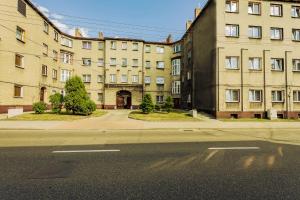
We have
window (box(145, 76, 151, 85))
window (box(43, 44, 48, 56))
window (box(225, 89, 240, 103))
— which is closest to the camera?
window (box(225, 89, 240, 103))

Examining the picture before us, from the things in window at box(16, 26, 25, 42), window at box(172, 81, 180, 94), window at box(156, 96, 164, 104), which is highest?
Answer: window at box(16, 26, 25, 42)

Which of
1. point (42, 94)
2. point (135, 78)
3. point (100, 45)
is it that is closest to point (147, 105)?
point (42, 94)

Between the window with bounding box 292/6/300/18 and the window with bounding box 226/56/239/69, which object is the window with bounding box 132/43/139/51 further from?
the window with bounding box 292/6/300/18

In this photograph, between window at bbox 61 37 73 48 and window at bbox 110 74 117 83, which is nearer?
window at bbox 61 37 73 48

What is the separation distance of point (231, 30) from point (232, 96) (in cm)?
706

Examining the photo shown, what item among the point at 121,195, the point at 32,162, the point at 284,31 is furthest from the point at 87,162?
the point at 284,31

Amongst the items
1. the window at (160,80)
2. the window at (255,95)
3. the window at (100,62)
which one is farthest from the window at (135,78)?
the window at (255,95)

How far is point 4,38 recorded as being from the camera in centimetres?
2177

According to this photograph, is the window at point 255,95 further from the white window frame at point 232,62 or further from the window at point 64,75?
the window at point 64,75

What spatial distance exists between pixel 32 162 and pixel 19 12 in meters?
22.9

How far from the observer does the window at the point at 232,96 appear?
23570mm

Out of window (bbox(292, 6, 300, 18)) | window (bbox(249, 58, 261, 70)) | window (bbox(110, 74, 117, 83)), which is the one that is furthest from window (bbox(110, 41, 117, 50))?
window (bbox(292, 6, 300, 18))

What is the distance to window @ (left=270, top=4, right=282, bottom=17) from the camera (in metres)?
24.8

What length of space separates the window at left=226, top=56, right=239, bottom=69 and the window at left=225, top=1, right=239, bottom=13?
5003 mm
